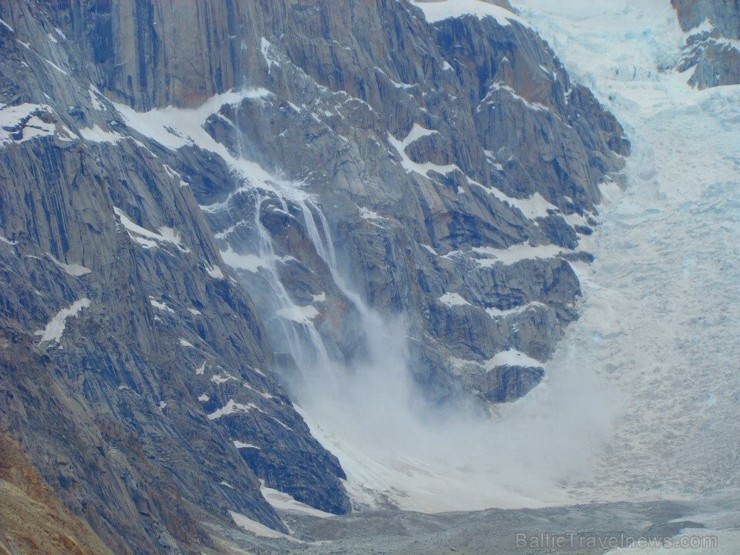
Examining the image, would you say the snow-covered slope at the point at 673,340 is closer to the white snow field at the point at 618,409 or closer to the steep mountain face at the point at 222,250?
the white snow field at the point at 618,409

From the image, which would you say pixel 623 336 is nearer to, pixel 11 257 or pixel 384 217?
pixel 384 217

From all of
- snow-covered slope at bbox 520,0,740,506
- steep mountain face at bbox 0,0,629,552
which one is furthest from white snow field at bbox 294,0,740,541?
steep mountain face at bbox 0,0,629,552

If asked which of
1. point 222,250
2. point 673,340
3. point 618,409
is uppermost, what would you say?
point 222,250

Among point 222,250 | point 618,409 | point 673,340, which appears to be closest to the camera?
point 222,250

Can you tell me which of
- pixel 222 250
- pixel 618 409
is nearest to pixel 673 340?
pixel 618 409

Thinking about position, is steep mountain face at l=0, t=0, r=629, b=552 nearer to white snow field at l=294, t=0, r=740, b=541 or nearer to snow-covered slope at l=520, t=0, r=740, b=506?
white snow field at l=294, t=0, r=740, b=541

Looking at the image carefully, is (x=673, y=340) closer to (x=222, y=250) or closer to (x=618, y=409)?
(x=618, y=409)
